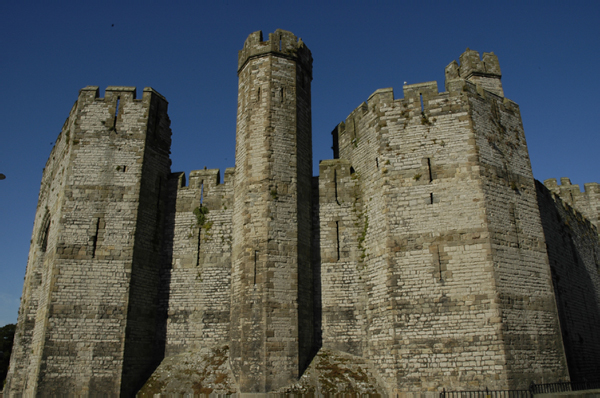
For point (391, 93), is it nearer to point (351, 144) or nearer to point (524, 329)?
point (351, 144)

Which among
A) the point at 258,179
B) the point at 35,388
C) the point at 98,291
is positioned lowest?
the point at 35,388

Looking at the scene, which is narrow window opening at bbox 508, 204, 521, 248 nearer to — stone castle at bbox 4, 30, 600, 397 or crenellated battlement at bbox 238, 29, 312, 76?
stone castle at bbox 4, 30, 600, 397

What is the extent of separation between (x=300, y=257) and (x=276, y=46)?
844 centimetres

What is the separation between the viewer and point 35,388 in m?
14.6

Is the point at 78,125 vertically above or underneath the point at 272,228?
Result: above

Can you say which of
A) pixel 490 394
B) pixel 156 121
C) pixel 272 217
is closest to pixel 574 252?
pixel 490 394

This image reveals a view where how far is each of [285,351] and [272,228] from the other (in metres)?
3.97

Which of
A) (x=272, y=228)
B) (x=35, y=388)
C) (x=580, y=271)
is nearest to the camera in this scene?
(x=35, y=388)

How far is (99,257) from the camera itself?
16234mm

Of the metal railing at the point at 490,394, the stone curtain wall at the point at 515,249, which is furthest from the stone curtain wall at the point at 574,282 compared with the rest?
the metal railing at the point at 490,394

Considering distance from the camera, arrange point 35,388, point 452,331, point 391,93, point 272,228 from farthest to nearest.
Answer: point 391,93 < point 272,228 < point 35,388 < point 452,331

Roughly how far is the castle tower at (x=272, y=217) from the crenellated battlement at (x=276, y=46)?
4 cm

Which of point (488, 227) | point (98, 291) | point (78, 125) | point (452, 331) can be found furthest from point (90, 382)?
point (488, 227)

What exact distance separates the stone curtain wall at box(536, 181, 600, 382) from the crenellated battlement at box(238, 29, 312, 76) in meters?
10.9
